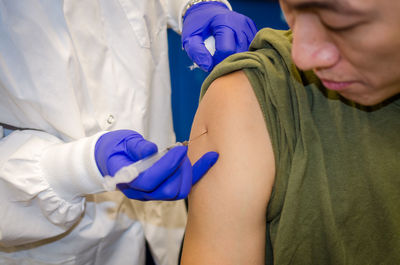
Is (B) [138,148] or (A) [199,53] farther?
(A) [199,53]

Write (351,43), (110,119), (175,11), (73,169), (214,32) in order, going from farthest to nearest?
(175,11)
(214,32)
(110,119)
(73,169)
(351,43)

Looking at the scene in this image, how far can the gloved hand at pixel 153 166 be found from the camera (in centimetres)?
74

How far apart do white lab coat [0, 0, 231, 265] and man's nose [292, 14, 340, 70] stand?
48cm

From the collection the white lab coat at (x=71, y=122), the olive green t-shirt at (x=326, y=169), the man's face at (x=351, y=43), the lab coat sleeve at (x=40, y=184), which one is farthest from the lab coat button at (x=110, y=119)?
the man's face at (x=351, y=43)

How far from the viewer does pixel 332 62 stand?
0.62 m

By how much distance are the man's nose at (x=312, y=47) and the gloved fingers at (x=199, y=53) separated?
44 centimetres

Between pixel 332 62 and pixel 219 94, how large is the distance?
0.25m

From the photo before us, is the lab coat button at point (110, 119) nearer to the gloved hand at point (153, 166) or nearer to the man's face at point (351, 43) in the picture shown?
the gloved hand at point (153, 166)

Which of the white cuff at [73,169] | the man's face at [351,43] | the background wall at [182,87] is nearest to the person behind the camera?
the man's face at [351,43]

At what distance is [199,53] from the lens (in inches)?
41.4

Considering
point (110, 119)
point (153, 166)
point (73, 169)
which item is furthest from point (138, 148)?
point (110, 119)

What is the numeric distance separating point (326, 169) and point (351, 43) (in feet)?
0.94

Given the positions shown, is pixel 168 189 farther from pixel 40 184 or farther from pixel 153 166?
pixel 40 184

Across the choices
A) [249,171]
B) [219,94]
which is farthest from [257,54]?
[249,171]
